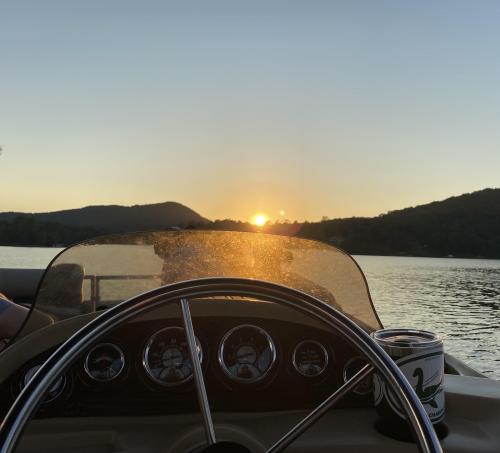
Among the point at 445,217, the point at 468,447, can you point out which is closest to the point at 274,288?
the point at 468,447

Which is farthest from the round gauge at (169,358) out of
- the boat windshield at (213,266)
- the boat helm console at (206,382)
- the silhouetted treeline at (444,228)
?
the silhouetted treeline at (444,228)

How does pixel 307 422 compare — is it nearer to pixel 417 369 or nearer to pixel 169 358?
pixel 417 369

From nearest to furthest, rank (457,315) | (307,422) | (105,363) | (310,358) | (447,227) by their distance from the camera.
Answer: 1. (307,422)
2. (105,363)
3. (310,358)
4. (457,315)
5. (447,227)

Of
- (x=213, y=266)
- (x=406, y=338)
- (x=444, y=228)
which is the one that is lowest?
(x=406, y=338)

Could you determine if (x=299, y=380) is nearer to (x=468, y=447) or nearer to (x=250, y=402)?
(x=250, y=402)

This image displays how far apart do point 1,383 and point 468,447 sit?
132cm

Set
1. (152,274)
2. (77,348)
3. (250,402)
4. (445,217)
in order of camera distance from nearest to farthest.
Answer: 1. (77,348)
2. (250,402)
3. (152,274)
4. (445,217)

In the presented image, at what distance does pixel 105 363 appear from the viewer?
156 cm

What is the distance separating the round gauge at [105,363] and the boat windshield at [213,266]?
0.96 ft

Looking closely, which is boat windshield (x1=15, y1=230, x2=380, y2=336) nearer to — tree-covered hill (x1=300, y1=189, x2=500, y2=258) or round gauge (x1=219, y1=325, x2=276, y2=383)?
round gauge (x1=219, y1=325, x2=276, y2=383)

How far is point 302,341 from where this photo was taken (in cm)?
166

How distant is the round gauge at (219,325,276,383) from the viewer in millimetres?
1603

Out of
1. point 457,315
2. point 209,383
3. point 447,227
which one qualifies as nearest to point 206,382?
point 209,383

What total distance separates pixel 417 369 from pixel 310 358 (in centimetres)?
41
